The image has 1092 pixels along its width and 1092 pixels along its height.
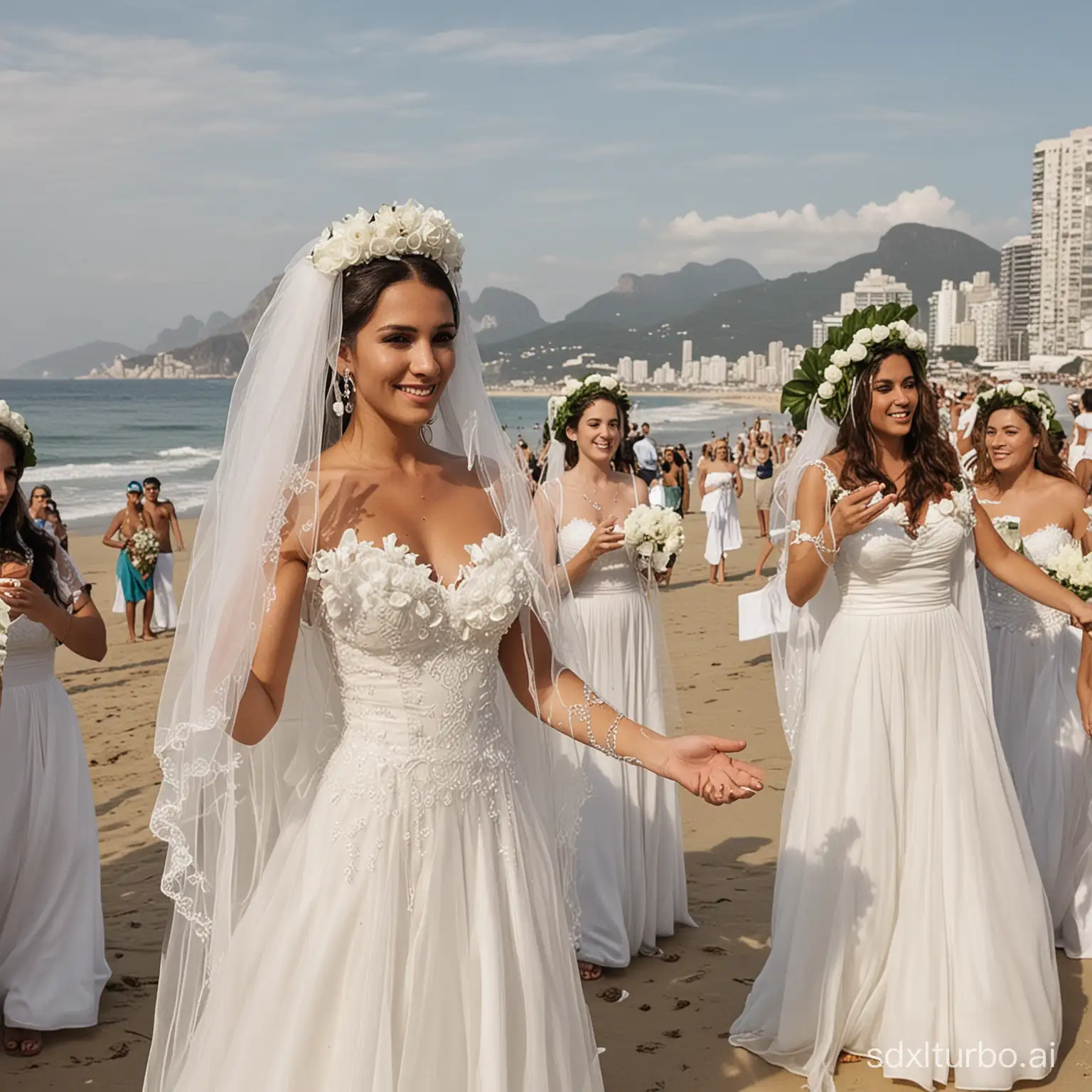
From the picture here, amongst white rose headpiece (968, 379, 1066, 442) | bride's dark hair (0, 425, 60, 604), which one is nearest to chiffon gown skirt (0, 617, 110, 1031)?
bride's dark hair (0, 425, 60, 604)

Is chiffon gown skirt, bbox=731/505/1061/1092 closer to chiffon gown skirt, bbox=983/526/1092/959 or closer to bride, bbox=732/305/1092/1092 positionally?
bride, bbox=732/305/1092/1092

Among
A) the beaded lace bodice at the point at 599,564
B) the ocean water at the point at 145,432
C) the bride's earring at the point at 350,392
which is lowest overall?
the ocean water at the point at 145,432

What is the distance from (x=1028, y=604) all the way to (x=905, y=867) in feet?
7.19

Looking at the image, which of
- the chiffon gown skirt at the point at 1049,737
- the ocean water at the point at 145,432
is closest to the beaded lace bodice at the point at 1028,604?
the chiffon gown skirt at the point at 1049,737

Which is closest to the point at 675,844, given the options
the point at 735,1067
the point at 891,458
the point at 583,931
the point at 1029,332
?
the point at 583,931

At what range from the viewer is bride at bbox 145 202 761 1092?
3.21 meters

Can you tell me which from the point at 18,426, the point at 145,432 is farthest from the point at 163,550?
the point at 145,432

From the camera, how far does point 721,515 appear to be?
19469 millimetres

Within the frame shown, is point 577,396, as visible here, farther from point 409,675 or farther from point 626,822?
point 409,675

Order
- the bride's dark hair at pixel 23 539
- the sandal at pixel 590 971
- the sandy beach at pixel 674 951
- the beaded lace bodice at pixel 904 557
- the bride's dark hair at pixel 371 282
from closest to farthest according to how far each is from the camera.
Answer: the bride's dark hair at pixel 371 282, the sandy beach at pixel 674 951, the beaded lace bodice at pixel 904 557, the bride's dark hair at pixel 23 539, the sandal at pixel 590 971

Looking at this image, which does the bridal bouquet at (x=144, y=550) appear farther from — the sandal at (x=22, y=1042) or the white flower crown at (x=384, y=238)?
the white flower crown at (x=384, y=238)

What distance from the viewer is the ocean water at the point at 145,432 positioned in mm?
41562

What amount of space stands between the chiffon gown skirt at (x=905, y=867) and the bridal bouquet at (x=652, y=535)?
149 centimetres

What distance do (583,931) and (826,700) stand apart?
5.98ft
